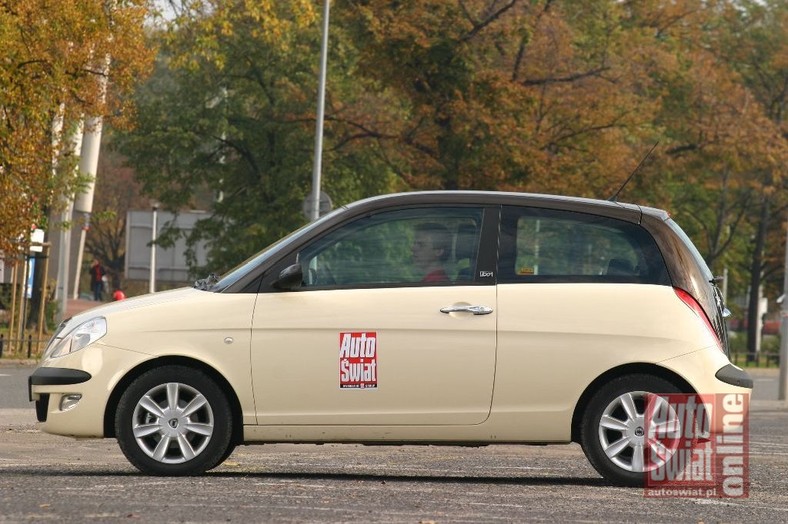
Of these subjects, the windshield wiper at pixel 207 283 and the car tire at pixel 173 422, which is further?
the windshield wiper at pixel 207 283

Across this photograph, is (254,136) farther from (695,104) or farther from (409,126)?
(695,104)

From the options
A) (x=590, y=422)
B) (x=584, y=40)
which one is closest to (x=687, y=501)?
(x=590, y=422)

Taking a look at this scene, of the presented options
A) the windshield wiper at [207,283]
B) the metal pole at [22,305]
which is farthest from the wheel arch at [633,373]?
the metal pole at [22,305]

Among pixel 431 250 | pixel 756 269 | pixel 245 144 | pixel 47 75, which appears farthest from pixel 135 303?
pixel 756 269

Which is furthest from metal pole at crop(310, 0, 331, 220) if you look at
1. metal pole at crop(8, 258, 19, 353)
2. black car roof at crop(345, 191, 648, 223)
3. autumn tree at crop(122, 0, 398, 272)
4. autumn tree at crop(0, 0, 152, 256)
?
black car roof at crop(345, 191, 648, 223)

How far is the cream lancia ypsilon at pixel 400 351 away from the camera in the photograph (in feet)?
32.4

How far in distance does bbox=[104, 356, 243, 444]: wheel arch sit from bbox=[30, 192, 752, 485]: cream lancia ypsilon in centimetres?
1

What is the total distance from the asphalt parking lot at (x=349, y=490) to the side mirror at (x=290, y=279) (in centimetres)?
113

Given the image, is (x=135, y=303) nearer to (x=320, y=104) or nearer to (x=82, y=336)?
(x=82, y=336)

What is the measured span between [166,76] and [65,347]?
314ft

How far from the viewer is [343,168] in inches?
1626

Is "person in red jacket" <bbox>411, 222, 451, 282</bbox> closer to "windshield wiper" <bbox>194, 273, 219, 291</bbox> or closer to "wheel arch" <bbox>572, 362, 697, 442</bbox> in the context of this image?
"wheel arch" <bbox>572, 362, 697, 442</bbox>

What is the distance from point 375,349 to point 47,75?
45.2 ft

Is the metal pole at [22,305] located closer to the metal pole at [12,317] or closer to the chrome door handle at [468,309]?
the metal pole at [12,317]
